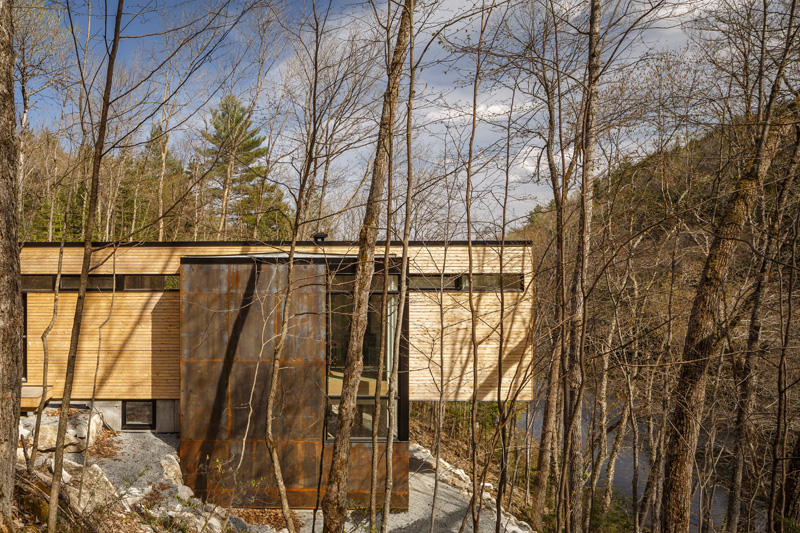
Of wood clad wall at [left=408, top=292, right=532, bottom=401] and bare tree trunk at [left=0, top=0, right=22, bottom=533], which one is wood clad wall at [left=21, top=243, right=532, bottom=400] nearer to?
Result: wood clad wall at [left=408, top=292, right=532, bottom=401]

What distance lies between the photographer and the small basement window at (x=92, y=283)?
991cm

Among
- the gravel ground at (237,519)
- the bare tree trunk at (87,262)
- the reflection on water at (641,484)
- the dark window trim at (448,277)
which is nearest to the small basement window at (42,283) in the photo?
the gravel ground at (237,519)

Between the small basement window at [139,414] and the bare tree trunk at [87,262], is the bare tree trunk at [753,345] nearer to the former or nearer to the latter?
the bare tree trunk at [87,262]

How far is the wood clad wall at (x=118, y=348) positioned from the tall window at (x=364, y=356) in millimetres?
4124

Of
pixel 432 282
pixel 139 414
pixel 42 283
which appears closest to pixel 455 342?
pixel 432 282

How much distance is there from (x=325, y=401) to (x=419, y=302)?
2.90 metres

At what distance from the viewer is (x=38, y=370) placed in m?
9.88

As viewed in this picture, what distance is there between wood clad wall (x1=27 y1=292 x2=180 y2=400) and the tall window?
13.5 ft

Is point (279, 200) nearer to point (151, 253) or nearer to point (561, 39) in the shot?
point (151, 253)

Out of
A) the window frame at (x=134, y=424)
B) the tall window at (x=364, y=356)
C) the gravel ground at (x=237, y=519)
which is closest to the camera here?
the gravel ground at (x=237, y=519)

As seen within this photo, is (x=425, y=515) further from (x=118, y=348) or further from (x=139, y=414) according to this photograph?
(x=118, y=348)

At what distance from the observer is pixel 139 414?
10.2 metres

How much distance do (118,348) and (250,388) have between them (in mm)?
3809

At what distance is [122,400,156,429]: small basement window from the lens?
1019 cm
